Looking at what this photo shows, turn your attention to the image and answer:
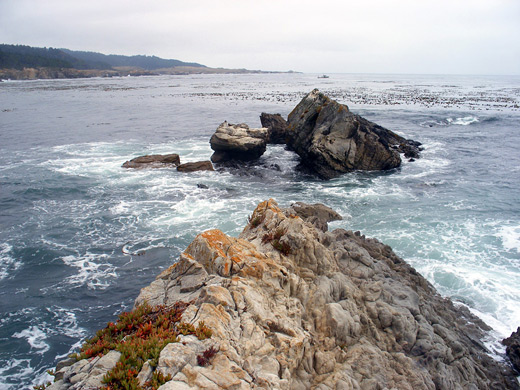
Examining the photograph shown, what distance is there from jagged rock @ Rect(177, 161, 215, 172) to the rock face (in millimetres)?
2595

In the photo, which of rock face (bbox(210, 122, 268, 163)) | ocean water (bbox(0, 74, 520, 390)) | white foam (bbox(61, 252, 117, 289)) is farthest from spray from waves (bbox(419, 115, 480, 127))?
white foam (bbox(61, 252, 117, 289))

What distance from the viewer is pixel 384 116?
2822 inches

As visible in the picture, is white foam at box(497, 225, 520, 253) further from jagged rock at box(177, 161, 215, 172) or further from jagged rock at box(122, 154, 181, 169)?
jagged rock at box(122, 154, 181, 169)

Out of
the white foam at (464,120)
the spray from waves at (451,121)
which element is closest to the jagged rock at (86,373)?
the spray from waves at (451,121)

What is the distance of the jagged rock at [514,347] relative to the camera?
13.4m

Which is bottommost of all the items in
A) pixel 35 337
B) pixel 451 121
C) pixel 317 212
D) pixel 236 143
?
pixel 35 337

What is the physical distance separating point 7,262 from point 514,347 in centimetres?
2541

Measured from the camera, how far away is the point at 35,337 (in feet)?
49.9

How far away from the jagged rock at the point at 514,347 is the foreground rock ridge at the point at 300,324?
0.51 metres

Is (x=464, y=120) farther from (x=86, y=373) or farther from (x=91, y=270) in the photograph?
(x=86, y=373)

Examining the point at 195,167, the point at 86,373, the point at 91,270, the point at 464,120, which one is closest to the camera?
the point at 86,373

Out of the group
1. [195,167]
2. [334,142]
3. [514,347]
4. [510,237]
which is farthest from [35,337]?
[334,142]

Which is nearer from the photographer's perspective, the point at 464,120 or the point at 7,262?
the point at 7,262

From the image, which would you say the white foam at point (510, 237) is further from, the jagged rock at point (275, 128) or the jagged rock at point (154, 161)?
the jagged rock at point (275, 128)
